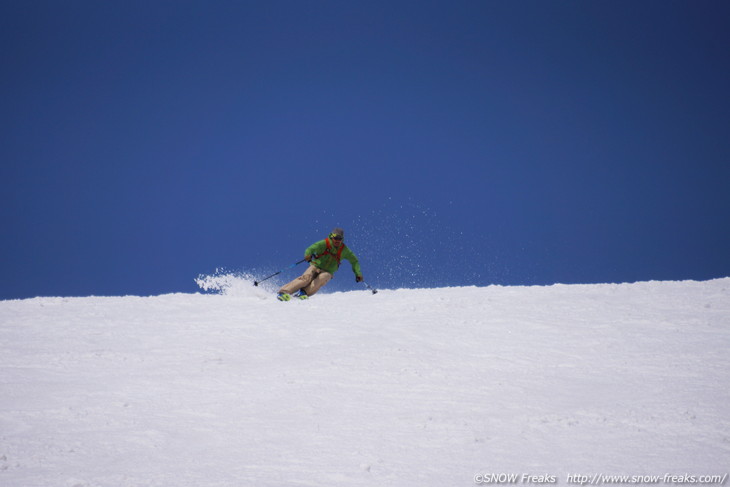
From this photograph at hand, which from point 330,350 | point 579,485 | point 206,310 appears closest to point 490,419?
point 579,485

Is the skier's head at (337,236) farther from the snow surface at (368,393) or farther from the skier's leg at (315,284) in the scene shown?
the snow surface at (368,393)

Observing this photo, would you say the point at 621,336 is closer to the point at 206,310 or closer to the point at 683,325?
the point at 683,325

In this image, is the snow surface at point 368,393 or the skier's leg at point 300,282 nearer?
the snow surface at point 368,393

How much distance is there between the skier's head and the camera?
52.7 ft

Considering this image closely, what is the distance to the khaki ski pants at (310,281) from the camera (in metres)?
15.8

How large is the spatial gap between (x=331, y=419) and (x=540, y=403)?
7.10 feet

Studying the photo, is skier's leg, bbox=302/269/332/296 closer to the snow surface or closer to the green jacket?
the green jacket

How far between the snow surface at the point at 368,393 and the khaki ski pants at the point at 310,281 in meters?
3.63

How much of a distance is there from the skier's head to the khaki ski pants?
88 centimetres

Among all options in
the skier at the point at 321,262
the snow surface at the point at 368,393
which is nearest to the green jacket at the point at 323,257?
the skier at the point at 321,262

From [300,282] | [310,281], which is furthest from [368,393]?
[310,281]

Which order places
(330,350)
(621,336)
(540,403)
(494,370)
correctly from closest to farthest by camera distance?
(540,403), (494,370), (330,350), (621,336)

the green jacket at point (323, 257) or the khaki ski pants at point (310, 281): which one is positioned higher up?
the green jacket at point (323, 257)

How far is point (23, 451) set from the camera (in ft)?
15.5
